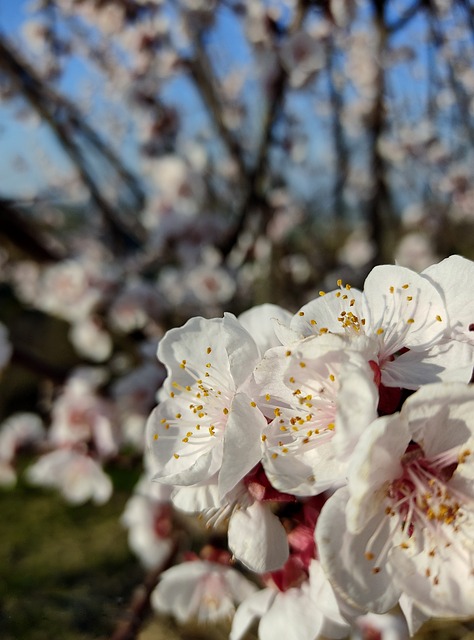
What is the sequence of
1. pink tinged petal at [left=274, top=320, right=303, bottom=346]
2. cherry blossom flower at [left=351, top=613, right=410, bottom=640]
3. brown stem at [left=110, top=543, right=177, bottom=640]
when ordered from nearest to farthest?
pink tinged petal at [left=274, top=320, right=303, bottom=346], cherry blossom flower at [left=351, top=613, right=410, bottom=640], brown stem at [left=110, top=543, right=177, bottom=640]

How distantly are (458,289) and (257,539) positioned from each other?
0.38 metres

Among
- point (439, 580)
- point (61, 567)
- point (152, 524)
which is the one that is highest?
point (439, 580)

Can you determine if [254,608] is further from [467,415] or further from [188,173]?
[188,173]

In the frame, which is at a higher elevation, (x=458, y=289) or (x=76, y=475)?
(x=458, y=289)

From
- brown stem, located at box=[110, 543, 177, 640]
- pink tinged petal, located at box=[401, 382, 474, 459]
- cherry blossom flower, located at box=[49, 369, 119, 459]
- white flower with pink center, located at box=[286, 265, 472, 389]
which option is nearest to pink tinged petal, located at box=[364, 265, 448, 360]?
white flower with pink center, located at box=[286, 265, 472, 389]

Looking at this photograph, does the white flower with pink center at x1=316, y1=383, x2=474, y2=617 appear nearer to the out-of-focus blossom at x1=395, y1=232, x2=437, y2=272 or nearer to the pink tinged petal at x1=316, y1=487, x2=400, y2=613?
the pink tinged petal at x1=316, y1=487, x2=400, y2=613

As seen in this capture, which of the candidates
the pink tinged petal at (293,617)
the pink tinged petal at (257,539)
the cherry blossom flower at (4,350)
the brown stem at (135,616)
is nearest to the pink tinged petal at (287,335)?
the pink tinged petal at (257,539)

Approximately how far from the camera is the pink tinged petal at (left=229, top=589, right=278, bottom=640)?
79cm

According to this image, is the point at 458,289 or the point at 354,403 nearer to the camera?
the point at 354,403

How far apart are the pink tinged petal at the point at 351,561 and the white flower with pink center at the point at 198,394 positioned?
0.15m

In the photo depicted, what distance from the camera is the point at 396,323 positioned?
653mm

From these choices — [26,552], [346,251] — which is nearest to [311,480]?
[26,552]

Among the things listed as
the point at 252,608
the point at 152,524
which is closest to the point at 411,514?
the point at 252,608

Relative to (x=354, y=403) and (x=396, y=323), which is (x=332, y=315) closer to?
(x=396, y=323)
